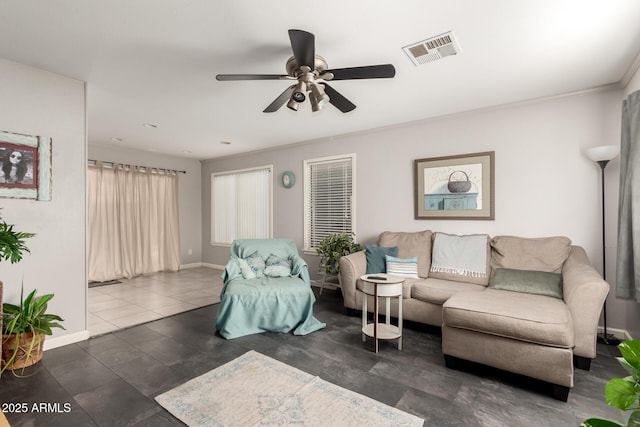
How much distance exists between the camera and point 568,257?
2887 millimetres

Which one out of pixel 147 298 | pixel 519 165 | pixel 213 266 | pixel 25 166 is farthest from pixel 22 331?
pixel 519 165

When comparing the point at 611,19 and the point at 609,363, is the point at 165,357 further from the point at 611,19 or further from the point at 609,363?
the point at 611,19

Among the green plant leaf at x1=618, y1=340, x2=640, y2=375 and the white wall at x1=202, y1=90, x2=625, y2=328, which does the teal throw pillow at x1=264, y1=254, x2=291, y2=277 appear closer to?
the white wall at x1=202, y1=90, x2=625, y2=328

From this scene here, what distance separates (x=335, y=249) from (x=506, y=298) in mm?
2276

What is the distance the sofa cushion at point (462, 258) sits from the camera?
323 cm

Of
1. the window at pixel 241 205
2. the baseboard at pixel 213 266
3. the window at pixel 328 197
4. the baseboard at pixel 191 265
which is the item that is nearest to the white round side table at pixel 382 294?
the window at pixel 328 197

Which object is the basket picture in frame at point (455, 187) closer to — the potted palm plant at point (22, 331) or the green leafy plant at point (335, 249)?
the green leafy plant at point (335, 249)

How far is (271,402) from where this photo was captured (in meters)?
1.93

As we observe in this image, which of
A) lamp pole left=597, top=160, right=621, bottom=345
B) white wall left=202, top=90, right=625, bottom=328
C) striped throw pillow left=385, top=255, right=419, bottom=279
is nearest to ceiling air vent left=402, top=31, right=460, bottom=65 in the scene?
white wall left=202, top=90, right=625, bottom=328

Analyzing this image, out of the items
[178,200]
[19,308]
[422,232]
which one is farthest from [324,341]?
[178,200]

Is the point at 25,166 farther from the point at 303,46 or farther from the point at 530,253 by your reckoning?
→ the point at 530,253

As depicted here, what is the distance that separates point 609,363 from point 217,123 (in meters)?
4.86

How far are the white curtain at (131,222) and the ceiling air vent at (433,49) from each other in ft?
18.0

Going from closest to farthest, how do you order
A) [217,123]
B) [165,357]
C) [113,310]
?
[165,357] → [113,310] → [217,123]
